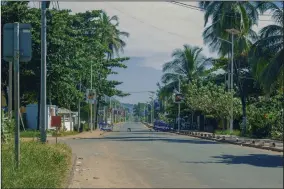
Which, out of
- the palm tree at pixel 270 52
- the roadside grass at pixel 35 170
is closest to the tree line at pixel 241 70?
the palm tree at pixel 270 52

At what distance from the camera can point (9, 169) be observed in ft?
34.9

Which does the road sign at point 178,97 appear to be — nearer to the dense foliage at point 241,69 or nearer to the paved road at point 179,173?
the dense foliage at point 241,69

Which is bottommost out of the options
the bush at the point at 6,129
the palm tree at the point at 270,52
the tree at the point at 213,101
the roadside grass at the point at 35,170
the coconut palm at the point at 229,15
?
the roadside grass at the point at 35,170

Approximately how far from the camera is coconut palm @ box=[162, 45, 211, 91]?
5578cm

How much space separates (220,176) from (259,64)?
58.1 feet

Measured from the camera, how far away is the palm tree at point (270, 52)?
2539cm

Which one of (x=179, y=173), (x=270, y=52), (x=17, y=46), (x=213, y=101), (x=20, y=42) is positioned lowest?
(x=179, y=173)

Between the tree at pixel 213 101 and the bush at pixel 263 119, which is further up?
the tree at pixel 213 101

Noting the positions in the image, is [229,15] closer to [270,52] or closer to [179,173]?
[270,52]

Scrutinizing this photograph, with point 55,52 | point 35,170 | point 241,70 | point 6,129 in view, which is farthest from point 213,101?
point 35,170

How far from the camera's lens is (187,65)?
58.0 meters

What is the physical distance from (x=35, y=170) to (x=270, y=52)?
19.0 m

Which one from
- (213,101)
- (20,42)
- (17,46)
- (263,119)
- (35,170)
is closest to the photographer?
(35,170)

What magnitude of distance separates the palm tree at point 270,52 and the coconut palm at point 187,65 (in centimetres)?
2629
